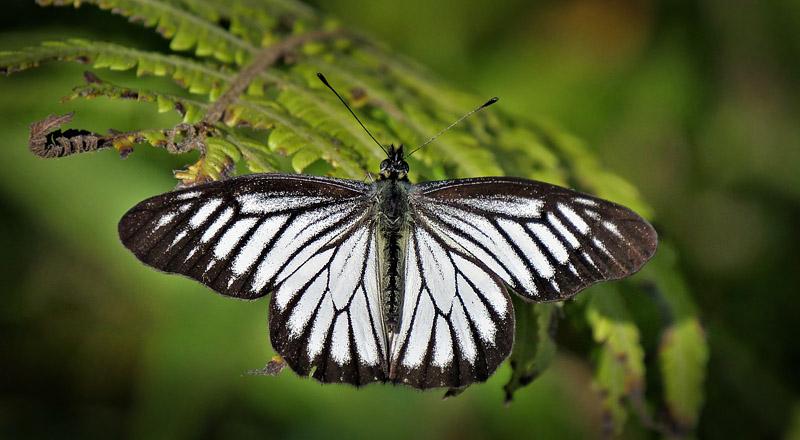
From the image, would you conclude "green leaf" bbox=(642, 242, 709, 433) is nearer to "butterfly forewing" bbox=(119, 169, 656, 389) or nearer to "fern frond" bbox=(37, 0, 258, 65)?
"butterfly forewing" bbox=(119, 169, 656, 389)

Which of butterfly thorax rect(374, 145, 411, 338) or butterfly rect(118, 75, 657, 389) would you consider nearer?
butterfly rect(118, 75, 657, 389)

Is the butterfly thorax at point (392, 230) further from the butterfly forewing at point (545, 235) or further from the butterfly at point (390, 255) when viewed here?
the butterfly forewing at point (545, 235)

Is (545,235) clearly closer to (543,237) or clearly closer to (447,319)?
(543,237)

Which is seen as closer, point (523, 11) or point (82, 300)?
point (82, 300)

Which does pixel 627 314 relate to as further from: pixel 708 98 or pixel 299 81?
pixel 708 98

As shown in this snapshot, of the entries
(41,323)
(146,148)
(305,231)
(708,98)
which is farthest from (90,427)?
(708,98)

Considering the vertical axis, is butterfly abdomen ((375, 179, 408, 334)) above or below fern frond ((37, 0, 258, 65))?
below

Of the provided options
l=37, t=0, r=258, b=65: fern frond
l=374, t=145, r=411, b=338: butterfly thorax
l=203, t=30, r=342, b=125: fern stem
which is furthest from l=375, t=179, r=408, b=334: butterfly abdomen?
l=37, t=0, r=258, b=65: fern frond
